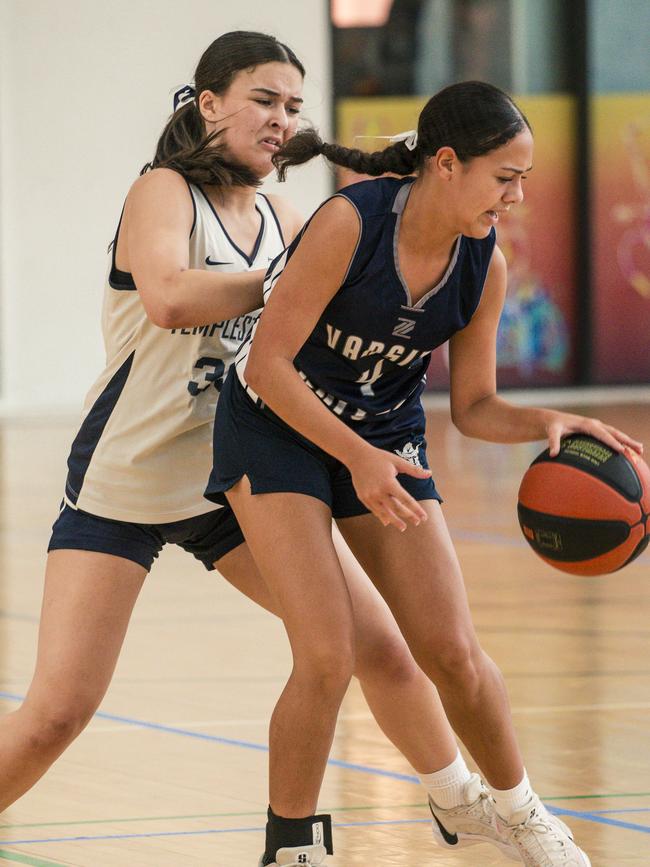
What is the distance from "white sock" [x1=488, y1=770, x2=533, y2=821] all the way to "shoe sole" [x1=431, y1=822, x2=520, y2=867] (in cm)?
13

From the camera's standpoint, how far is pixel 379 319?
2602mm

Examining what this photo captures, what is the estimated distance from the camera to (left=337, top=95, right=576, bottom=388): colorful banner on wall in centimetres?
1364

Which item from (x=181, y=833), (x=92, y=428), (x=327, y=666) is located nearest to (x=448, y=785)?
(x=327, y=666)

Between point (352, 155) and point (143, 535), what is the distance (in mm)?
779

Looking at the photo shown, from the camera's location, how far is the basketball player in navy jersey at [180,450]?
108 inches

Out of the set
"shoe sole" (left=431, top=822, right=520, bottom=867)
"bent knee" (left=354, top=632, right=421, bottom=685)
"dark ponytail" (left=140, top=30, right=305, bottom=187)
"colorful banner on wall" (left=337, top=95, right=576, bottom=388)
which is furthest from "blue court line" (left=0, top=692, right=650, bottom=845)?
"colorful banner on wall" (left=337, top=95, right=576, bottom=388)

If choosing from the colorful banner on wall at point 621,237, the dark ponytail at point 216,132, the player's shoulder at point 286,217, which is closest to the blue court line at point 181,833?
the player's shoulder at point 286,217

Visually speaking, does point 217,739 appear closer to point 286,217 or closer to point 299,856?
point 299,856

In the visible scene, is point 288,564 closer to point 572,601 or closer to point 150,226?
Answer: point 150,226

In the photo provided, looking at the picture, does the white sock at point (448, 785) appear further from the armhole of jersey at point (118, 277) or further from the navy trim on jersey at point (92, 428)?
the armhole of jersey at point (118, 277)

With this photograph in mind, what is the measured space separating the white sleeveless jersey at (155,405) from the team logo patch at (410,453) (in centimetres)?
38

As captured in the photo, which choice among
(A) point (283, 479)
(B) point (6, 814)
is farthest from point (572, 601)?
(A) point (283, 479)

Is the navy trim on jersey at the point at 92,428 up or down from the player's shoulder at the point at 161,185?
down

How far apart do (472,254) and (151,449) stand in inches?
27.3
